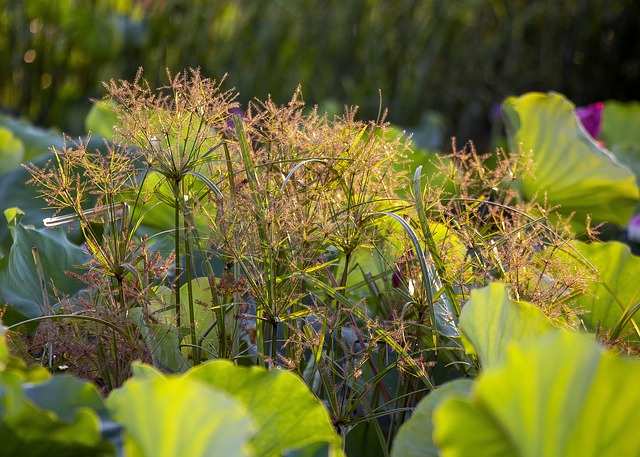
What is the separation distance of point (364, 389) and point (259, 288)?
99 millimetres

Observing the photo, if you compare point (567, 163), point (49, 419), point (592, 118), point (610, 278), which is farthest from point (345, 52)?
point (49, 419)

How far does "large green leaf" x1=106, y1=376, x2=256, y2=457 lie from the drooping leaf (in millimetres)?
162

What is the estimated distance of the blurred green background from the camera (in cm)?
282

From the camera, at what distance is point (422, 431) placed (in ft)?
1.66

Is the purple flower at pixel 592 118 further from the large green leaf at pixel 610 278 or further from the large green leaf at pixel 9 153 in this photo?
the large green leaf at pixel 9 153

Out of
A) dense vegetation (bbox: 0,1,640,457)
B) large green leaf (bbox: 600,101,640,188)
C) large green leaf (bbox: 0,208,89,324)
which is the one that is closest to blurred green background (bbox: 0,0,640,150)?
large green leaf (bbox: 600,101,640,188)

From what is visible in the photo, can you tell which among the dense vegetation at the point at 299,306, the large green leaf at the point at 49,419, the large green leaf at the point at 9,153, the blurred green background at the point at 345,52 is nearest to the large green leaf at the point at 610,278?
the dense vegetation at the point at 299,306

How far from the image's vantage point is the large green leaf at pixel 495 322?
52 cm

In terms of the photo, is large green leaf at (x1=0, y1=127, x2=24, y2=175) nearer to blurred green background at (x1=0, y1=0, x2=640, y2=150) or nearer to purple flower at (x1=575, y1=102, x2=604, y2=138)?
purple flower at (x1=575, y1=102, x2=604, y2=138)

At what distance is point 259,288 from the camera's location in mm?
583

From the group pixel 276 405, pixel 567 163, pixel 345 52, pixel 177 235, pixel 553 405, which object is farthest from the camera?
pixel 345 52

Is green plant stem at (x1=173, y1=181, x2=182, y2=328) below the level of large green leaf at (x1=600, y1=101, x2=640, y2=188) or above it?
above

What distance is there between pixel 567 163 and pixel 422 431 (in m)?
0.72

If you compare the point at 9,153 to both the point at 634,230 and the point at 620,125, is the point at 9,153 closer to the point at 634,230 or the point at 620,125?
the point at 634,230
